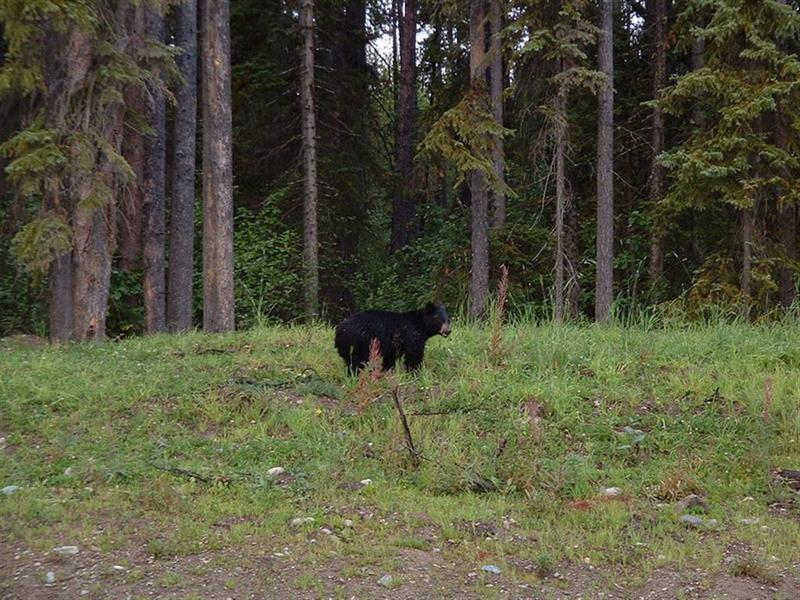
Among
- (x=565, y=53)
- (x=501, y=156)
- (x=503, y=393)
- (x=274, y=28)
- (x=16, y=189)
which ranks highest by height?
(x=274, y=28)

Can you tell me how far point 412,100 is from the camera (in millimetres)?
27766

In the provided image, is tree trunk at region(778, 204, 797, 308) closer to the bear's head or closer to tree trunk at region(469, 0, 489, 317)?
tree trunk at region(469, 0, 489, 317)

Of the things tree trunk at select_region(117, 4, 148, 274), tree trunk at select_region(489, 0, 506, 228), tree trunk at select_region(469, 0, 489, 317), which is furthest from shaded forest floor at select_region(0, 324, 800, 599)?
tree trunk at select_region(489, 0, 506, 228)

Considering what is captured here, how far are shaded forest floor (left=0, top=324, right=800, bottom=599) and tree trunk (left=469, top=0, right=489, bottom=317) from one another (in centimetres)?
795

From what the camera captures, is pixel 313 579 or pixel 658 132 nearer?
pixel 313 579

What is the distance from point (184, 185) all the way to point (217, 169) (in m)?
3.72

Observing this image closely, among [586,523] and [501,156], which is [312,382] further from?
[501,156]

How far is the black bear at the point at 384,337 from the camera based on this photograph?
31.8 ft

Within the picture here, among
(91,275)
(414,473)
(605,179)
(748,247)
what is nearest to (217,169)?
(91,275)

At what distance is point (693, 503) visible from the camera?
664cm

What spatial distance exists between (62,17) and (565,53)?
9.85 metres

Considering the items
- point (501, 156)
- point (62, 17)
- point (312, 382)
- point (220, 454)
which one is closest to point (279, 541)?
point (220, 454)

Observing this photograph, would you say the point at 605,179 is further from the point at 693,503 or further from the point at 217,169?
the point at 693,503

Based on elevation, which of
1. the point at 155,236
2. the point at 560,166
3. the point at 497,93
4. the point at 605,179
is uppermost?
the point at 497,93
